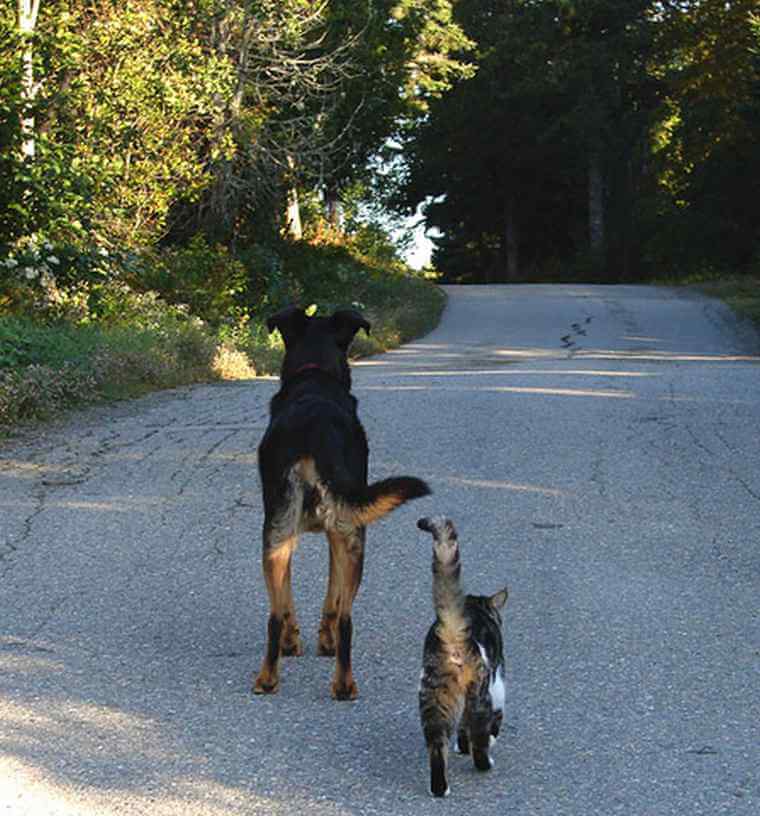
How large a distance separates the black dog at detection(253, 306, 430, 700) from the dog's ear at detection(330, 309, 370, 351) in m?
0.39

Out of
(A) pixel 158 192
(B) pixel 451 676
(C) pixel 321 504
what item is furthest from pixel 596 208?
(B) pixel 451 676

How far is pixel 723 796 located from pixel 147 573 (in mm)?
3727

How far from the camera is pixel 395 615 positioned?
6488mm

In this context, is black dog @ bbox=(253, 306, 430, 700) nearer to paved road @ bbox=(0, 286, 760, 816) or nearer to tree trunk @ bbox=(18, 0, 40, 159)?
paved road @ bbox=(0, 286, 760, 816)

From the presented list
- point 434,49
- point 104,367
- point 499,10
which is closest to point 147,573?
point 104,367

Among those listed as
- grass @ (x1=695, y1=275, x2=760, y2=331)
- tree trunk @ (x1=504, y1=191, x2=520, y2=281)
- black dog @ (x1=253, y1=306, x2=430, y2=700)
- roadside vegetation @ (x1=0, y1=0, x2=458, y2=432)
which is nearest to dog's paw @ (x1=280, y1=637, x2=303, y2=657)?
black dog @ (x1=253, y1=306, x2=430, y2=700)

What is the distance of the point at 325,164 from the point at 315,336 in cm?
2948

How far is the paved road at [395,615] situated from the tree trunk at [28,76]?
20.0ft

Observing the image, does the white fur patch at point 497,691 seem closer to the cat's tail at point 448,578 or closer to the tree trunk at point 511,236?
the cat's tail at point 448,578

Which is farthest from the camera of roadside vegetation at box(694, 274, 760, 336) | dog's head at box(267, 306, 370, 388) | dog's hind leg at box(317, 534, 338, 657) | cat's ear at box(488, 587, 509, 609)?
roadside vegetation at box(694, 274, 760, 336)

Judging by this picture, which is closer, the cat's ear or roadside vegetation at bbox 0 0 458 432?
the cat's ear

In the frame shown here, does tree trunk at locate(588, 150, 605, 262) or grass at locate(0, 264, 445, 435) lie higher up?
tree trunk at locate(588, 150, 605, 262)

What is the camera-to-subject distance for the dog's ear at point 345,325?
612cm

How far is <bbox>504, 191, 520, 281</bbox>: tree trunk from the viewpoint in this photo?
58.0 m
